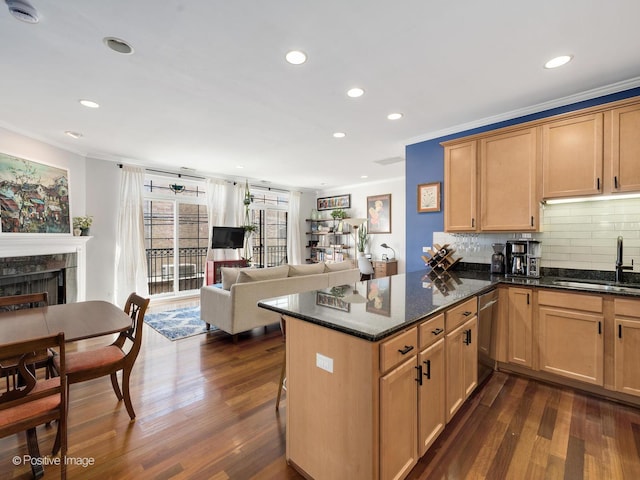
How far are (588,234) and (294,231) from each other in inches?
252

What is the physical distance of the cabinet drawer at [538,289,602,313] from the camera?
2332mm

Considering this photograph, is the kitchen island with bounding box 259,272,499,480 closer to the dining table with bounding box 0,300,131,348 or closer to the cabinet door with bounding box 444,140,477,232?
the dining table with bounding box 0,300,131,348

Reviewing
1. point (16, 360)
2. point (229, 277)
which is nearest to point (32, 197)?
point (229, 277)

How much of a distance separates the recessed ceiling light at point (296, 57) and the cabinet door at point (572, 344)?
2.91 meters

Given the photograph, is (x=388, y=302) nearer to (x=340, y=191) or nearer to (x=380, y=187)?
(x=380, y=187)

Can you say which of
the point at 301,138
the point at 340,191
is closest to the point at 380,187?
the point at 340,191

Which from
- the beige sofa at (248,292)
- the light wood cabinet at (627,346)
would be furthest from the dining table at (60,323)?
the light wood cabinet at (627,346)

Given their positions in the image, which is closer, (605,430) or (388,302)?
(388,302)

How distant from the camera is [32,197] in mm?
3840

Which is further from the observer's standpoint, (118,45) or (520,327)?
(520,327)

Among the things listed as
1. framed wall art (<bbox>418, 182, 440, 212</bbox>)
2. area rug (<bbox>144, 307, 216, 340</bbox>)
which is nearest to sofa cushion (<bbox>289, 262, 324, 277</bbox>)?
area rug (<bbox>144, 307, 216, 340</bbox>)

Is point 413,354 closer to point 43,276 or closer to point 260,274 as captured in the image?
point 260,274

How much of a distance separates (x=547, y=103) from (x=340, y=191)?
18.7ft

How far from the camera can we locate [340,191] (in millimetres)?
8328
